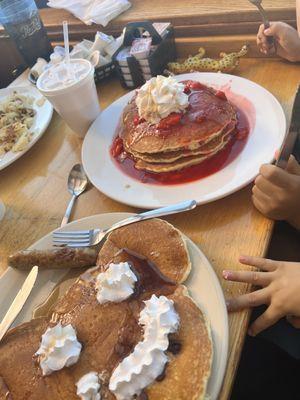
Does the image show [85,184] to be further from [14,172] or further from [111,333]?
[111,333]

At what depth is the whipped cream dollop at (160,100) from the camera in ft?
3.95

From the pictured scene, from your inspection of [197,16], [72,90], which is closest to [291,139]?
[72,90]

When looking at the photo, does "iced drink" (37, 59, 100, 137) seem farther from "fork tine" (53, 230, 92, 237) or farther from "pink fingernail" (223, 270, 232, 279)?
"pink fingernail" (223, 270, 232, 279)

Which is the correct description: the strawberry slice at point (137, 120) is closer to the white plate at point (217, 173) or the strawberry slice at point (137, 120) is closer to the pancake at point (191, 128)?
the pancake at point (191, 128)

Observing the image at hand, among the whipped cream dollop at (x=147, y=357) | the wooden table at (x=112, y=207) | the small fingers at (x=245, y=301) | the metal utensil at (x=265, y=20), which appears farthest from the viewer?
the metal utensil at (x=265, y=20)

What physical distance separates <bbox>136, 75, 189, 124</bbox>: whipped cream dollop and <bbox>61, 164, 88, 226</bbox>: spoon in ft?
0.96

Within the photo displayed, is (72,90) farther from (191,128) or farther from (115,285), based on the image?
(115,285)

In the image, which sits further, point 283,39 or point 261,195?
point 283,39

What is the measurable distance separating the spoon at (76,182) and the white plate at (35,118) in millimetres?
263

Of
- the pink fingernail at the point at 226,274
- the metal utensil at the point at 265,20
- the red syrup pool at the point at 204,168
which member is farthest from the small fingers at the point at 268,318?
the metal utensil at the point at 265,20

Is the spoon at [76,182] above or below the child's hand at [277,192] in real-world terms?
below

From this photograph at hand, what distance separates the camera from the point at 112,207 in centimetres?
120

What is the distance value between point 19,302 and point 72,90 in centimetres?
77

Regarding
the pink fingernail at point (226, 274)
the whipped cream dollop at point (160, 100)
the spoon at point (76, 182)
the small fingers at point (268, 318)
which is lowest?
the small fingers at point (268, 318)
